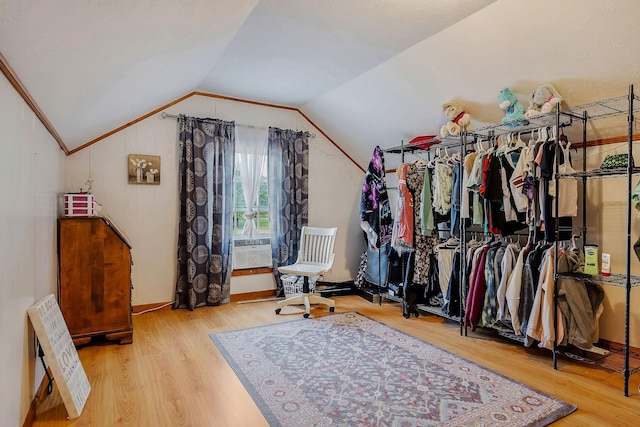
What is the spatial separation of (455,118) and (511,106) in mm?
528

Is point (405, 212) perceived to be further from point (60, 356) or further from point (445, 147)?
point (60, 356)

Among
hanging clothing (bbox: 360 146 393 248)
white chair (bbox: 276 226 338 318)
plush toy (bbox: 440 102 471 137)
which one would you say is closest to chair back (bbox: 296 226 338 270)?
white chair (bbox: 276 226 338 318)

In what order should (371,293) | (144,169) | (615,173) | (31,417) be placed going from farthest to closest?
(371,293), (144,169), (615,173), (31,417)

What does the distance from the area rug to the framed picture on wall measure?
1.85m

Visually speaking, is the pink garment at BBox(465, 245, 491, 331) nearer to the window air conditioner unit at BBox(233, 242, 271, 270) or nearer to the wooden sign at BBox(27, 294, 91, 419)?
the window air conditioner unit at BBox(233, 242, 271, 270)

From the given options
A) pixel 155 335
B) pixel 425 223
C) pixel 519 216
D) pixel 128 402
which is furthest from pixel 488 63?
pixel 155 335

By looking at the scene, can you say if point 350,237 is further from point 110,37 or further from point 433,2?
point 110,37

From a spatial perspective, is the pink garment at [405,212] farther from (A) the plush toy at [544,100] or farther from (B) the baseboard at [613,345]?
(B) the baseboard at [613,345]

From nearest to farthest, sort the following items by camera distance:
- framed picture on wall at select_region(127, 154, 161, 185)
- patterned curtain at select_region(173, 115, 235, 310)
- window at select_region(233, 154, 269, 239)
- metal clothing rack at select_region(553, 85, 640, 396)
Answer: metal clothing rack at select_region(553, 85, 640, 396) → framed picture on wall at select_region(127, 154, 161, 185) → patterned curtain at select_region(173, 115, 235, 310) → window at select_region(233, 154, 269, 239)

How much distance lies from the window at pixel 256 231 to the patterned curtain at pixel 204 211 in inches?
7.0

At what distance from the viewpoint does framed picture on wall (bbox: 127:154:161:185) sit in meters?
3.85

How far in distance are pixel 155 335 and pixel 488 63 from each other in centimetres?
350

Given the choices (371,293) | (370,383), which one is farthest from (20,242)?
(371,293)

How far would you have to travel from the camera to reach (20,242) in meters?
1.72
